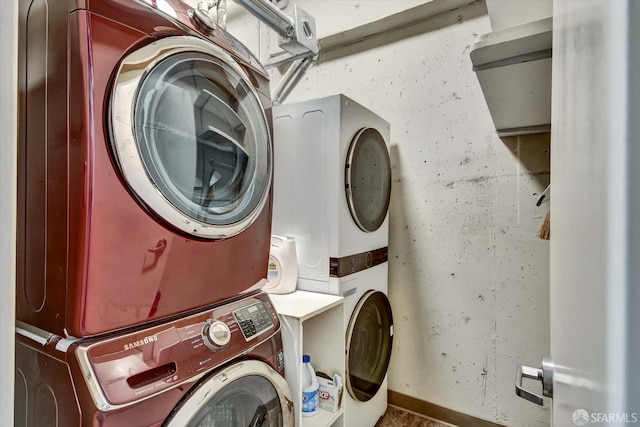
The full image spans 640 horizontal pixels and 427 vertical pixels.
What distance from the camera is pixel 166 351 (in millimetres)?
851

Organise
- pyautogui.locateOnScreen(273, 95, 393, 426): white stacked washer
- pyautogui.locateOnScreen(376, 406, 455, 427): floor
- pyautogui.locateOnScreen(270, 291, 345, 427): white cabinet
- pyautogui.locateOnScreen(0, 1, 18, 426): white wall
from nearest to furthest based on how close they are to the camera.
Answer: pyautogui.locateOnScreen(0, 1, 18, 426): white wall, pyautogui.locateOnScreen(270, 291, 345, 427): white cabinet, pyautogui.locateOnScreen(273, 95, 393, 426): white stacked washer, pyautogui.locateOnScreen(376, 406, 455, 427): floor

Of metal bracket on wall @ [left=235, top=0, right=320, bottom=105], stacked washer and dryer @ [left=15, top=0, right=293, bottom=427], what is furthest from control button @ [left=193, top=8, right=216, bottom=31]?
metal bracket on wall @ [left=235, top=0, right=320, bottom=105]

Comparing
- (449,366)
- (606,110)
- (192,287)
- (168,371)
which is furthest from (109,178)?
(449,366)

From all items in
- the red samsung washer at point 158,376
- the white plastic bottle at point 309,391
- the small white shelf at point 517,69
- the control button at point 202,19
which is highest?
the control button at point 202,19

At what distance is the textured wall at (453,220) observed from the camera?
1982 mm

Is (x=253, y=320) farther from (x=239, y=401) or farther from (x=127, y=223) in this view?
(x=127, y=223)

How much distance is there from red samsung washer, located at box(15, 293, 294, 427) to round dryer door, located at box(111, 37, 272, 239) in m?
0.30

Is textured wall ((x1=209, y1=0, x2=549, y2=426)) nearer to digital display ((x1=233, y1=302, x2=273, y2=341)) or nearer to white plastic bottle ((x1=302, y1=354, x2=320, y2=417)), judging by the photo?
white plastic bottle ((x1=302, y1=354, x2=320, y2=417))

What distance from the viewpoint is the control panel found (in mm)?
733

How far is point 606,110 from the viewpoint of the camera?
0.61ft

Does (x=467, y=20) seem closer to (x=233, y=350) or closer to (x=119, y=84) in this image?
(x=119, y=84)

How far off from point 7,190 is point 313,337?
151cm

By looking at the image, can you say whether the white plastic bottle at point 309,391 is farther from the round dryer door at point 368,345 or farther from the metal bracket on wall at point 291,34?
the metal bracket on wall at point 291,34

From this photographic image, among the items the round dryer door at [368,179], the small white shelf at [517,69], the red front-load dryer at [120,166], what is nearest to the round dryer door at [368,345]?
the round dryer door at [368,179]
